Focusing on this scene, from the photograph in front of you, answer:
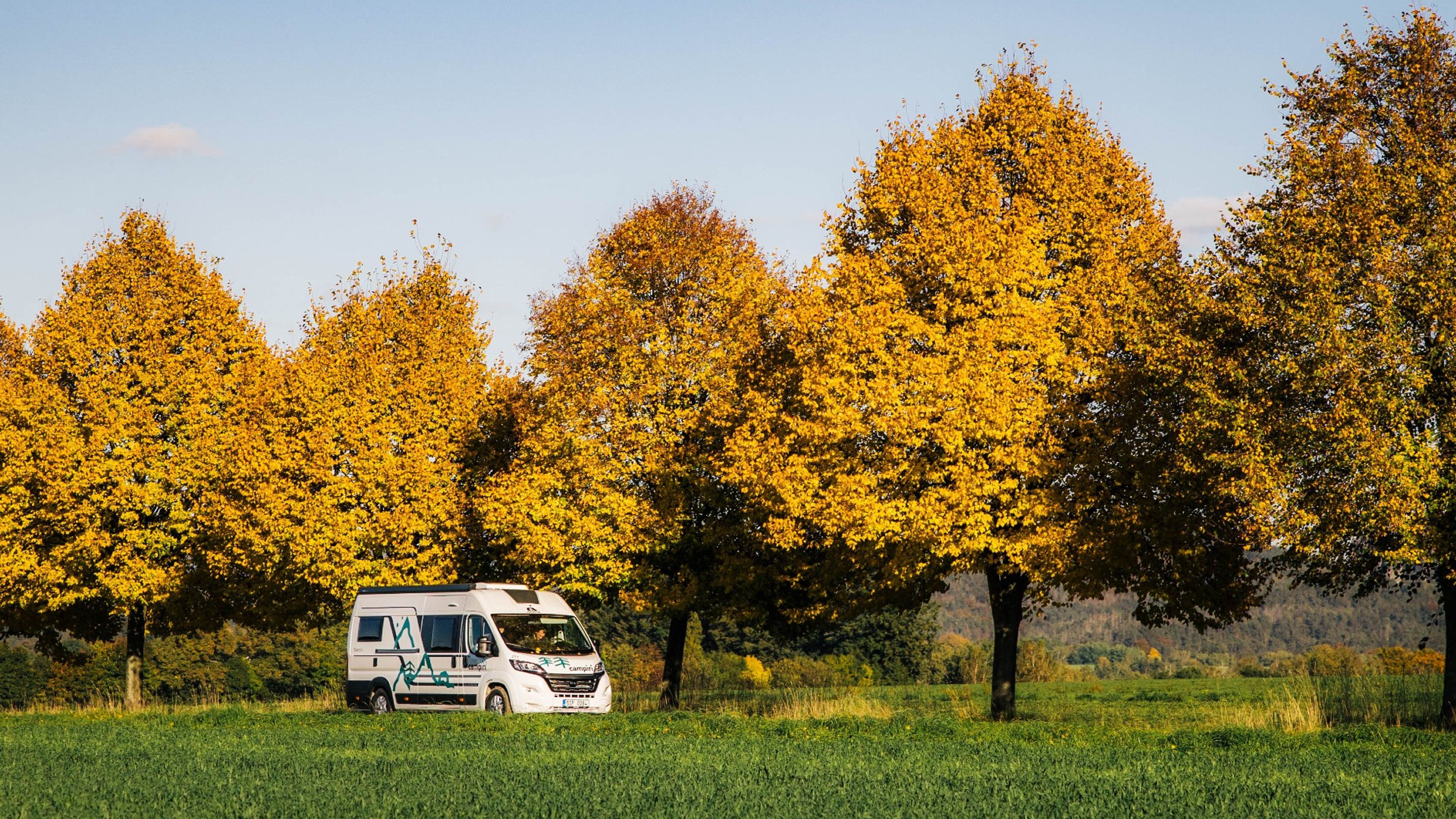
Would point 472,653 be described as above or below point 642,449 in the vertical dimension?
below

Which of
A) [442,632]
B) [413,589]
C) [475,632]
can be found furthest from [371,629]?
[475,632]

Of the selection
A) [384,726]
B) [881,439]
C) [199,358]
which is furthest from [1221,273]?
[199,358]

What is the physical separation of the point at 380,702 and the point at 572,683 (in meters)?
4.70

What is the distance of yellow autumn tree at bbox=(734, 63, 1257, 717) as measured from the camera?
22.0m

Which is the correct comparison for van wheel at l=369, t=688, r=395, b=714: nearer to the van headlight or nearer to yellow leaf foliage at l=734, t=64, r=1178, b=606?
the van headlight

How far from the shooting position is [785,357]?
27.0 meters

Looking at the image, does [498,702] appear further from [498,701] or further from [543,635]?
[543,635]

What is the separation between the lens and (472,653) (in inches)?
987

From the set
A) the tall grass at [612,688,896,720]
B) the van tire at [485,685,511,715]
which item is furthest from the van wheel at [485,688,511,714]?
the tall grass at [612,688,896,720]

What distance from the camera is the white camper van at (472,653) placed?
24.7 m

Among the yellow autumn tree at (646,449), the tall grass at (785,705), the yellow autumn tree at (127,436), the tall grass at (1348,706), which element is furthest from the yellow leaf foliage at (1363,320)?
the yellow autumn tree at (127,436)

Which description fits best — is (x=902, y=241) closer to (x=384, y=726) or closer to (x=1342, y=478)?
(x=1342, y=478)

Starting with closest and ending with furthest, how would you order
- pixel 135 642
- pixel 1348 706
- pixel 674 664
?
pixel 1348 706, pixel 674 664, pixel 135 642

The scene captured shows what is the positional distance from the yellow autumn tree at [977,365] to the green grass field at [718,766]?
9.85 ft
